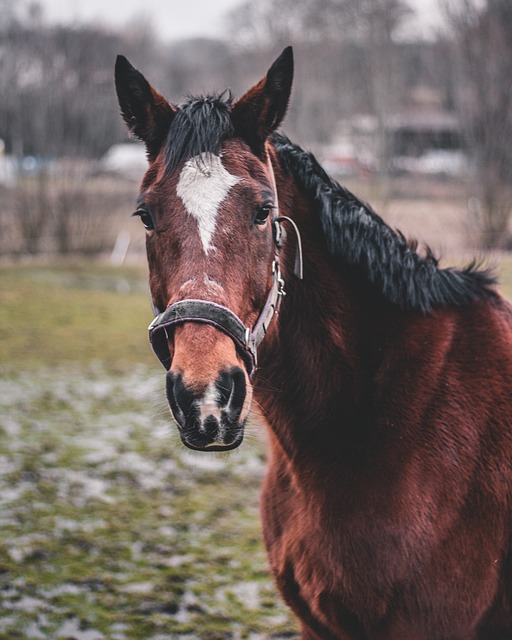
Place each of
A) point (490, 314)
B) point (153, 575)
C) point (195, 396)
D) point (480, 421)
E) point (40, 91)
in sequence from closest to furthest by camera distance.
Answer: point (195, 396) < point (480, 421) < point (490, 314) < point (153, 575) < point (40, 91)

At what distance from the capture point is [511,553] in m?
Answer: 2.17

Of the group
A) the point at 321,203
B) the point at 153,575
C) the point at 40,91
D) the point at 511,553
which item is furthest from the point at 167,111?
the point at 40,91

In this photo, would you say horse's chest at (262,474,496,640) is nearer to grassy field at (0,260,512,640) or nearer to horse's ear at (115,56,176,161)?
grassy field at (0,260,512,640)

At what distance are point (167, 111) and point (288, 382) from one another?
1010mm

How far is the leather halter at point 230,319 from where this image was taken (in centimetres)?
172

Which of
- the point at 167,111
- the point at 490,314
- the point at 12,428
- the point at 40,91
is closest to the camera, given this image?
the point at 167,111

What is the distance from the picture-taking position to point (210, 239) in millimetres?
1813

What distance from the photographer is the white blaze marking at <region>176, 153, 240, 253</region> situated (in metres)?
1.83

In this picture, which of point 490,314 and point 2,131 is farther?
point 2,131

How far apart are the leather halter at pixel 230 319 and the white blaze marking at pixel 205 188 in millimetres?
186

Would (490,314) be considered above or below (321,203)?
below

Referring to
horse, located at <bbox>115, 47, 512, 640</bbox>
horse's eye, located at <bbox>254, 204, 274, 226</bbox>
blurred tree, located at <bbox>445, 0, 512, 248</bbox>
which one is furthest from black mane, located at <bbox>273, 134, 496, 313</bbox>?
blurred tree, located at <bbox>445, 0, 512, 248</bbox>

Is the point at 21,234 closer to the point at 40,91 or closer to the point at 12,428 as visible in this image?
the point at 40,91

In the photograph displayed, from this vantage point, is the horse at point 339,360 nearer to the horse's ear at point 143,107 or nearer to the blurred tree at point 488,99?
the horse's ear at point 143,107
